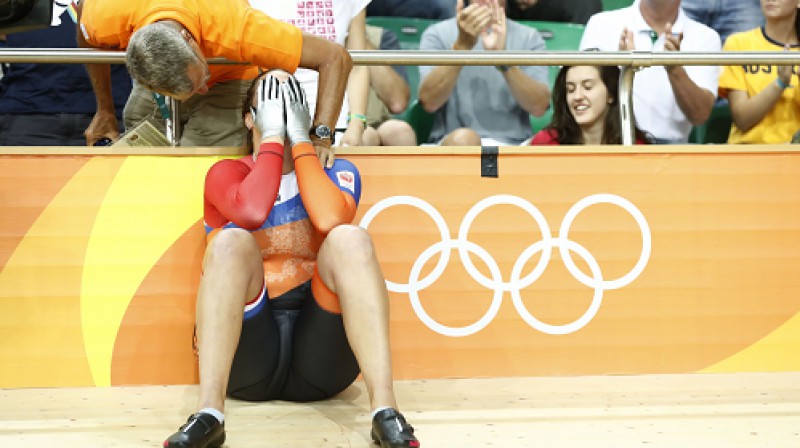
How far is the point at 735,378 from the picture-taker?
12.1 feet

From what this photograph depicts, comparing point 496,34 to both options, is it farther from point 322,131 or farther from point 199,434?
point 199,434

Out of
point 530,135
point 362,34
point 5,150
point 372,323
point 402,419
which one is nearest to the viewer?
point 402,419

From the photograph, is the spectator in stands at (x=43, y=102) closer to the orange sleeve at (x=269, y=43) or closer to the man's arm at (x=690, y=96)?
the orange sleeve at (x=269, y=43)

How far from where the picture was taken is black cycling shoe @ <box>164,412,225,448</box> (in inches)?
105

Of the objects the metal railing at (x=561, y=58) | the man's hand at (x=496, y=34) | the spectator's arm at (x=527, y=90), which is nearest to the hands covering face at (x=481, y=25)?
the man's hand at (x=496, y=34)

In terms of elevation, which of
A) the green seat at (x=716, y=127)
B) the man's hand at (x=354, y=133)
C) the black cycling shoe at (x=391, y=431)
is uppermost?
the man's hand at (x=354, y=133)

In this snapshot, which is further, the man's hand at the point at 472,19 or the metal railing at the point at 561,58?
the man's hand at the point at 472,19

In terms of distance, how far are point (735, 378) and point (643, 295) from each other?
47 centimetres

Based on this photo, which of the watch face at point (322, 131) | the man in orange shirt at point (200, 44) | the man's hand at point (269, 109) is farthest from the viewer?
the watch face at point (322, 131)

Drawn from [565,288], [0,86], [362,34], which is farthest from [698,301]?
[0,86]

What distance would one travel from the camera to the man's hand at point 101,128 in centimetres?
401

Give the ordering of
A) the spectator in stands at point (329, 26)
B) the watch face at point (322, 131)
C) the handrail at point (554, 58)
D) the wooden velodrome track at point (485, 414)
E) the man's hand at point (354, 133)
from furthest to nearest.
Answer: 1. the spectator in stands at point (329, 26)
2. the man's hand at point (354, 133)
3. the handrail at point (554, 58)
4. the watch face at point (322, 131)
5. the wooden velodrome track at point (485, 414)

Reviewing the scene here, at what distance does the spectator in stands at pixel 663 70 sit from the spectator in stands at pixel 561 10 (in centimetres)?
55

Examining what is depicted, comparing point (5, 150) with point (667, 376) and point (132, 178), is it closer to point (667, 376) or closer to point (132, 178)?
point (132, 178)
